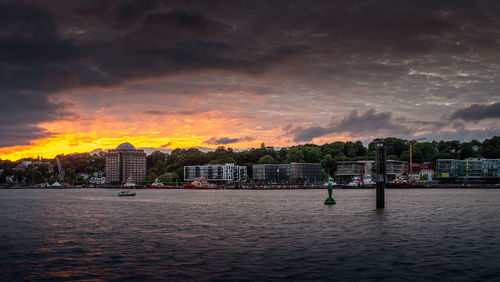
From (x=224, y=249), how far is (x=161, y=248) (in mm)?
4326

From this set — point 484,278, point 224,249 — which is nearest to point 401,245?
point 484,278

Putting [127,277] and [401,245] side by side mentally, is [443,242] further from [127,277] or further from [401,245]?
[127,277]

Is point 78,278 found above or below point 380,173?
below

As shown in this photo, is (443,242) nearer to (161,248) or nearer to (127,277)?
(161,248)

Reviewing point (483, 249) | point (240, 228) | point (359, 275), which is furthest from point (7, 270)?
point (483, 249)

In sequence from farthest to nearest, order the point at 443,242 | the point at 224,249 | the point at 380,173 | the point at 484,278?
the point at 380,173
the point at 443,242
the point at 224,249
the point at 484,278

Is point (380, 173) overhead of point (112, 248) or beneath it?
overhead

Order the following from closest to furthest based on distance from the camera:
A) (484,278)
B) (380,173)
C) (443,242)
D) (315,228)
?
(484,278)
(443,242)
(315,228)
(380,173)

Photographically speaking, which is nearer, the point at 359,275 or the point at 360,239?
the point at 359,275

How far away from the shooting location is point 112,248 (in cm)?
3148

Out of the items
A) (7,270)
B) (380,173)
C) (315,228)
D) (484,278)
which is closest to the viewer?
(484,278)

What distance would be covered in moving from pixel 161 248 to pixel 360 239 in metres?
14.9

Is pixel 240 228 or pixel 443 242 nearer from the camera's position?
pixel 443 242

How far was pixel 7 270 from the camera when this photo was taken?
966 inches
